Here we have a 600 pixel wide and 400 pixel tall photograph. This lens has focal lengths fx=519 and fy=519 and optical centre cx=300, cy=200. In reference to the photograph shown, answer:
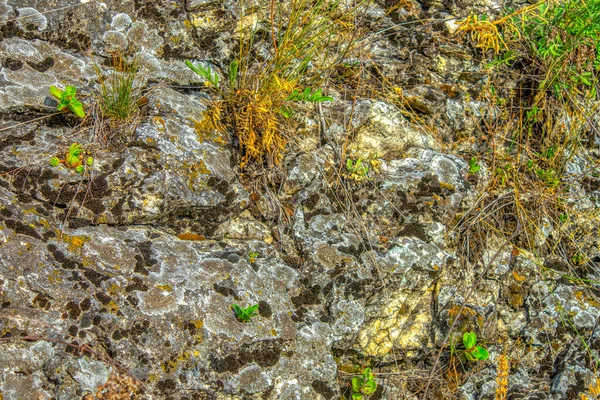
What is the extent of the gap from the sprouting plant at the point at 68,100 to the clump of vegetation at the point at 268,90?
661 millimetres

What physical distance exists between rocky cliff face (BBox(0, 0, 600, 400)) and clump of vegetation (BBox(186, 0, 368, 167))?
107 mm

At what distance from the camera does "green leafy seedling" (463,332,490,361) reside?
3023mm

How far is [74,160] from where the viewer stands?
265 cm

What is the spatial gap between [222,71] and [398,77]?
49.2 inches

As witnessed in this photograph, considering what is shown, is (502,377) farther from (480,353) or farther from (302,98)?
(302,98)

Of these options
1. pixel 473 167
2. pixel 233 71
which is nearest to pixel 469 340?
pixel 473 167

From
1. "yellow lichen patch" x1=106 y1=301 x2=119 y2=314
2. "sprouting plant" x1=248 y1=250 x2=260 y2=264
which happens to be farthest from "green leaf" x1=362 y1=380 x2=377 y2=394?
"yellow lichen patch" x1=106 y1=301 x2=119 y2=314

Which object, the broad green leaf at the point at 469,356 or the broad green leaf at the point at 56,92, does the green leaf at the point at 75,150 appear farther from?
the broad green leaf at the point at 469,356

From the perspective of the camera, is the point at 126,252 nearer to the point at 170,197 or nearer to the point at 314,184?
the point at 170,197

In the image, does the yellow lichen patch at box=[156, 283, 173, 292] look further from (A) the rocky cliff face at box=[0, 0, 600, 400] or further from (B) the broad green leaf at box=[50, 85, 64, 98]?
(B) the broad green leaf at box=[50, 85, 64, 98]

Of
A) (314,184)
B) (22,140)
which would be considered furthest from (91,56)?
(314,184)

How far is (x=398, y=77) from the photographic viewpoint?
371 cm

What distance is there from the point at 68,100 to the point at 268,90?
1.13 m

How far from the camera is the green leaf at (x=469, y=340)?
10.0ft
